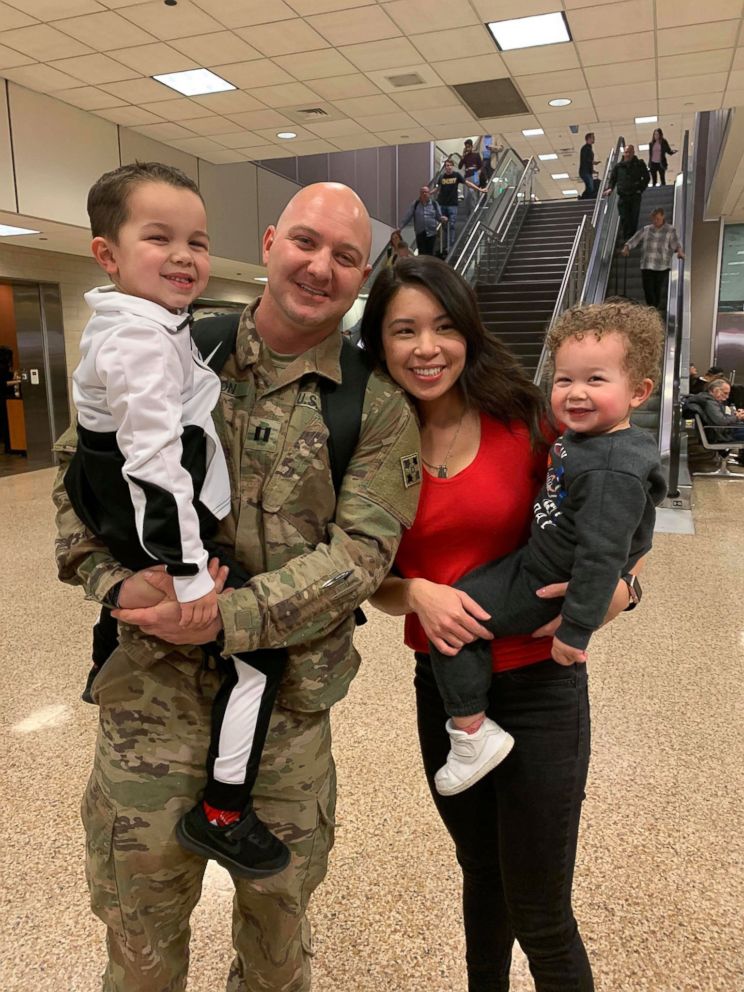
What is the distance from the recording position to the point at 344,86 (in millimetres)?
7438

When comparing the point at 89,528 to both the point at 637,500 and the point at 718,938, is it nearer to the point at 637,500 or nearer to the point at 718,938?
the point at 637,500

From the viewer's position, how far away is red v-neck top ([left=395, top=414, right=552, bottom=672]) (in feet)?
4.79

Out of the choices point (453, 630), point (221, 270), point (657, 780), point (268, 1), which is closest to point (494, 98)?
point (268, 1)

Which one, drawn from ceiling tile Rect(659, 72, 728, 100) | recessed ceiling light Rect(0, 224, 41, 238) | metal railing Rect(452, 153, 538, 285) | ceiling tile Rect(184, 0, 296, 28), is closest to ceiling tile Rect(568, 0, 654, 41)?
ceiling tile Rect(659, 72, 728, 100)

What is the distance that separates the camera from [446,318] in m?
1.44

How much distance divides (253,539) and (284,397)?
278mm

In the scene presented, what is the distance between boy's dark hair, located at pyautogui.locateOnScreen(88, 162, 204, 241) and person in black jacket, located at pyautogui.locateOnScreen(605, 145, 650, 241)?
36.4 ft

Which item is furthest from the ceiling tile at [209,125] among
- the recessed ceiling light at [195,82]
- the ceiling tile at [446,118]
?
the ceiling tile at [446,118]

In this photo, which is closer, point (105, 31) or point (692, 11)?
point (692, 11)

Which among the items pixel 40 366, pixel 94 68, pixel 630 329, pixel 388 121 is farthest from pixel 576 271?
pixel 630 329

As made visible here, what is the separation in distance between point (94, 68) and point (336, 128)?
2.98m

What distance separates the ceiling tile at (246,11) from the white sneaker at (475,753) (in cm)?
606

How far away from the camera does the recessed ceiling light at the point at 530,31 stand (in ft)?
19.4

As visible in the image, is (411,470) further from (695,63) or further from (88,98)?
(88,98)
